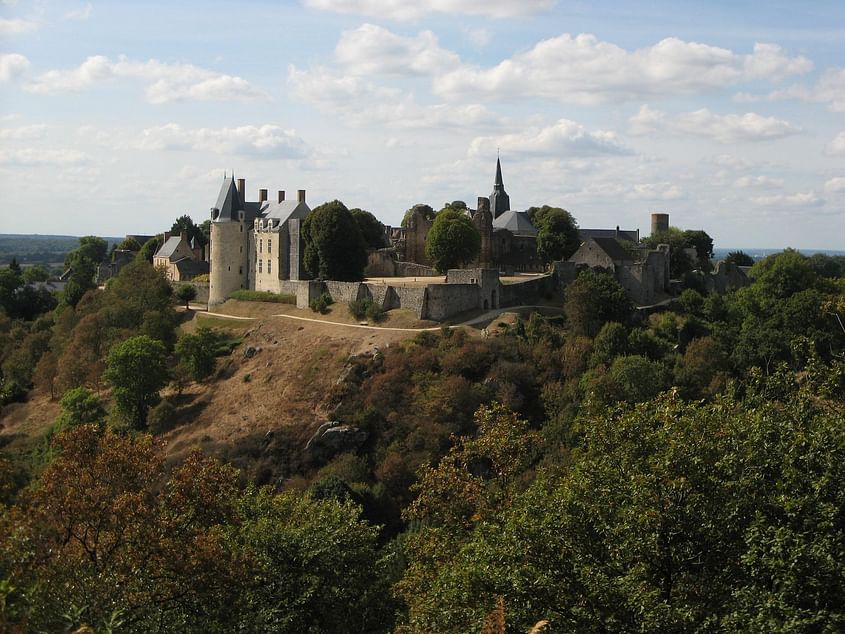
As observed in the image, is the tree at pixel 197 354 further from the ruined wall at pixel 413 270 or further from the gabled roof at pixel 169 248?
the gabled roof at pixel 169 248

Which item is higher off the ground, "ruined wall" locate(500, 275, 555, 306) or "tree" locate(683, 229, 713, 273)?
"tree" locate(683, 229, 713, 273)

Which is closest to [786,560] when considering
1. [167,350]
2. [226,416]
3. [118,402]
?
[226,416]

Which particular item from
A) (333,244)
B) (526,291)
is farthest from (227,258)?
(526,291)

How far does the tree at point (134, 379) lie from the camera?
50.7m

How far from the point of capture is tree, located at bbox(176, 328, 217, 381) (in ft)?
174

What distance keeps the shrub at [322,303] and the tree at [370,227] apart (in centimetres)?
1268

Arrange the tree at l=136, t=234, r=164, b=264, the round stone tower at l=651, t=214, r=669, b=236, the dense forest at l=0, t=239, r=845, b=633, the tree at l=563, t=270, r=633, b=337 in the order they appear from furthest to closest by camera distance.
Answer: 1. the round stone tower at l=651, t=214, r=669, b=236
2. the tree at l=136, t=234, r=164, b=264
3. the tree at l=563, t=270, r=633, b=337
4. the dense forest at l=0, t=239, r=845, b=633

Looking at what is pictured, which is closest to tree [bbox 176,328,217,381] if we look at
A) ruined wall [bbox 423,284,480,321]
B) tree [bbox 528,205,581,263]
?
ruined wall [bbox 423,284,480,321]

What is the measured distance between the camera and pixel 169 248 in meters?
76.8

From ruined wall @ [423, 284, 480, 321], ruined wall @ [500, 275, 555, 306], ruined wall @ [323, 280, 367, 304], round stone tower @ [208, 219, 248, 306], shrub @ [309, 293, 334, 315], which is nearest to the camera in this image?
ruined wall @ [423, 284, 480, 321]

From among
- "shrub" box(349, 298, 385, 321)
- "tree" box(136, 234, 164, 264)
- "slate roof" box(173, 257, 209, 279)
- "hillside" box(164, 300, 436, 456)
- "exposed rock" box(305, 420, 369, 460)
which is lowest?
"exposed rock" box(305, 420, 369, 460)

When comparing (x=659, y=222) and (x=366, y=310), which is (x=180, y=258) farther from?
(x=659, y=222)

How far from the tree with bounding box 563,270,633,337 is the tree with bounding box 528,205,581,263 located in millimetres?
11789

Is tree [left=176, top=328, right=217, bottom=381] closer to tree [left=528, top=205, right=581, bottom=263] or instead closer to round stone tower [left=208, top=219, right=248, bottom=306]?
round stone tower [left=208, top=219, right=248, bottom=306]
